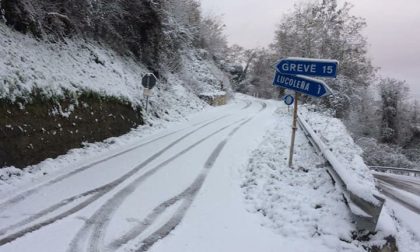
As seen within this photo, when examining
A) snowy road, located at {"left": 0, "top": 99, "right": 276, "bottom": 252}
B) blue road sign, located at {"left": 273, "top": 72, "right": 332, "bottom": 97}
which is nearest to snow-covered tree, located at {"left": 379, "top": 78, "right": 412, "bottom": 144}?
snowy road, located at {"left": 0, "top": 99, "right": 276, "bottom": 252}

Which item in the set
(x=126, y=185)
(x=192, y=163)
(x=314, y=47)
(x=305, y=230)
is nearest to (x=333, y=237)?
(x=305, y=230)

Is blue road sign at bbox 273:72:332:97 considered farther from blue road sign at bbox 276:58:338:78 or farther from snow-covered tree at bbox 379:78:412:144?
snow-covered tree at bbox 379:78:412:144

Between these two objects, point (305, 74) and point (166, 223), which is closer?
point (166, 223)

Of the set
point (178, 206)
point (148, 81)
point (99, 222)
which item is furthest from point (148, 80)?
point (99, 222)

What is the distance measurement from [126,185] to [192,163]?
2936 mm

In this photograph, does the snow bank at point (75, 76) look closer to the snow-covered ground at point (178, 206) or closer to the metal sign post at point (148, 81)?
the metal sign post at point (148, 81)

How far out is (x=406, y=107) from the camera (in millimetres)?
51062

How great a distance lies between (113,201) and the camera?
7.48 metres

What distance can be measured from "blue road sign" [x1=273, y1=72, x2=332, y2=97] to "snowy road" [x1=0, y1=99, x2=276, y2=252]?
290cm

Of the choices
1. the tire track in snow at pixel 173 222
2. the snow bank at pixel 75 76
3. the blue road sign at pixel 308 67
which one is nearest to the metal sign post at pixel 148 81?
the snow bank at pixel 75 76

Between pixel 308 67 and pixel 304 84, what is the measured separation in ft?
1.32

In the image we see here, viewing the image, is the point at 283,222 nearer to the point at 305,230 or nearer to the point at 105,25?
the point at 305,230

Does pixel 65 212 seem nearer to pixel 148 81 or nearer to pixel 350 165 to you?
pixel 350 165

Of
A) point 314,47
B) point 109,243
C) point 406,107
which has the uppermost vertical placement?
point 314,47
